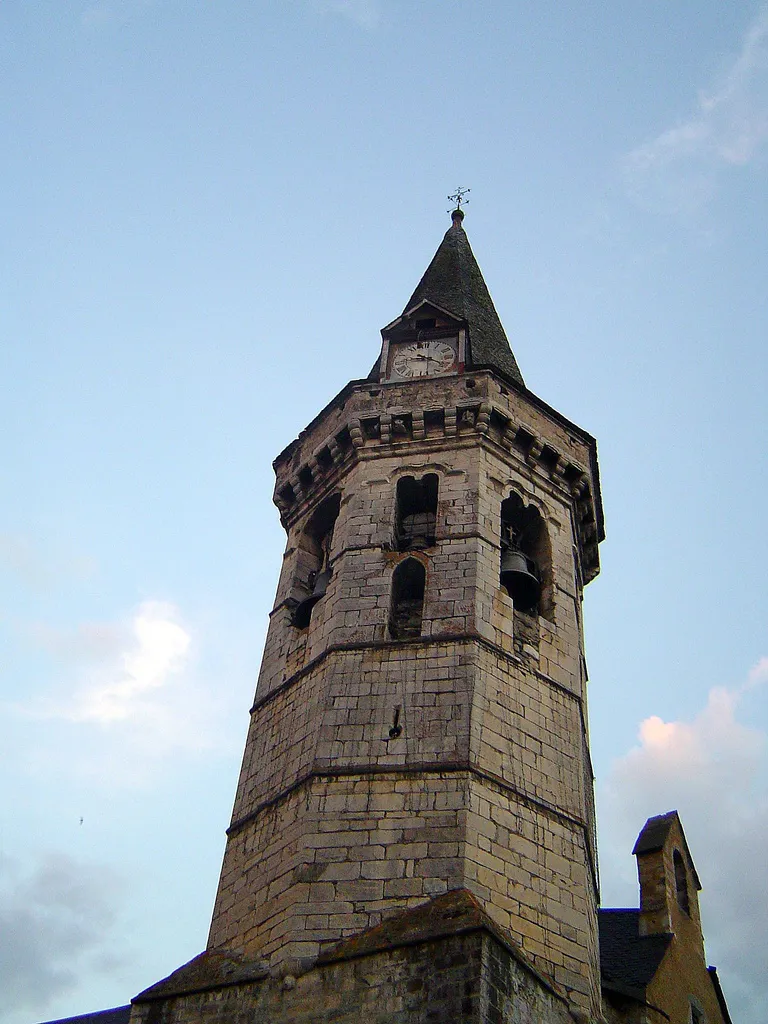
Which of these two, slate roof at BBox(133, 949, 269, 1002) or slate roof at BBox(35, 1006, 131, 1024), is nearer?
slate roof at BBox(133, 949, 269, 1002)

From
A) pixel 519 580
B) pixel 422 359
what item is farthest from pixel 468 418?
pixel 519 580

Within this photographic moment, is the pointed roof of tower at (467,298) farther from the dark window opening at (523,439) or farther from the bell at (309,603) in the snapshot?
the bell at (309,603)

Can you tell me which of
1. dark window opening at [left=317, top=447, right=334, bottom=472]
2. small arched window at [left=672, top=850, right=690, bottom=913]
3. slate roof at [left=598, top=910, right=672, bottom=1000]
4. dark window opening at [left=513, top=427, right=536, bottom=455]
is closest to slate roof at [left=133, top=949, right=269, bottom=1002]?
slate roof at [left=598, top=910, right=672, bottom=1000]

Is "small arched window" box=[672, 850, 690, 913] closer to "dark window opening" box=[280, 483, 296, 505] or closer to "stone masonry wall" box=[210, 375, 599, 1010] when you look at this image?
"stone masonry wall" box=[210, 375, 599, 1010]

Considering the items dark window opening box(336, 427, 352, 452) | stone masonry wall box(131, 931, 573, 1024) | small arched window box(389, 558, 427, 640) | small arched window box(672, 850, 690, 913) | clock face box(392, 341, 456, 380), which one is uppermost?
clock face box(392, 341, 456, 380)

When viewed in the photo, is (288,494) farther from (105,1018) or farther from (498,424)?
(105,1018)

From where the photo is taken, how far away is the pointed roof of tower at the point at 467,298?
66.2 ft

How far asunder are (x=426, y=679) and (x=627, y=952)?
4825 millimetres

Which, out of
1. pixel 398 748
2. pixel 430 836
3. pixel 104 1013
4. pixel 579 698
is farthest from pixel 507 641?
pixel 104 1013

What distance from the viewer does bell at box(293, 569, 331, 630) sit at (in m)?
16.4

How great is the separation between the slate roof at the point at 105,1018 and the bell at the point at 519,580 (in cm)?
1101

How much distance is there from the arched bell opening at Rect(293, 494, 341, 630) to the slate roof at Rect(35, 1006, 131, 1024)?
30.2 ft

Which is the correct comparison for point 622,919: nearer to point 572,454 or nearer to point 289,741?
point 289,741

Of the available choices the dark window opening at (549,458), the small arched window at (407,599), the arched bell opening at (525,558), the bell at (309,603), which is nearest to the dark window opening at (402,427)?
the arched bell opening at (525,558)
